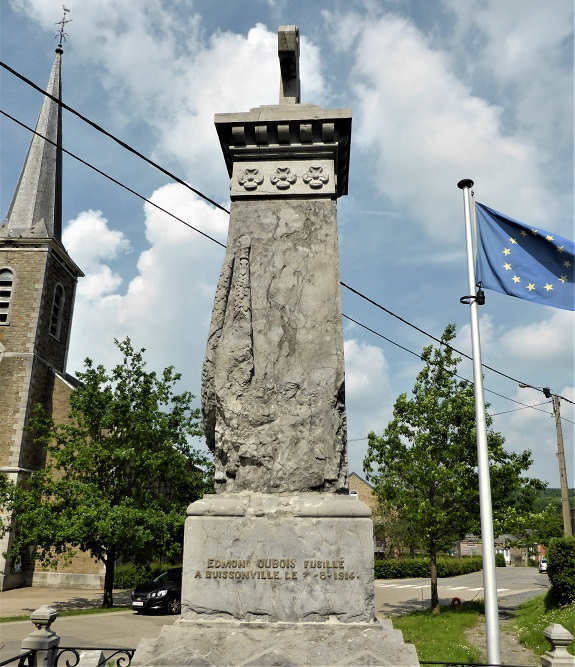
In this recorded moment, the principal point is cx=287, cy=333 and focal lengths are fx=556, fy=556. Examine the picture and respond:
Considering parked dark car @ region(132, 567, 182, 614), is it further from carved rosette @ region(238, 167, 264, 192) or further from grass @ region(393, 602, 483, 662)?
carved rosette @ region(238, 167, 264, 192)

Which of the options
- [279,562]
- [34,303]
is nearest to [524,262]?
[279,562]

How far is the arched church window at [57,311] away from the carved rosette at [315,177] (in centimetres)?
2745

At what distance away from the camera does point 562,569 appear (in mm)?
14711

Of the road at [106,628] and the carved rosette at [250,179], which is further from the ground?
the carved rosette at [250,179]

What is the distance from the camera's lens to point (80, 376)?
1962 centimetres

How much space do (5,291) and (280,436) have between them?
28.0 meters

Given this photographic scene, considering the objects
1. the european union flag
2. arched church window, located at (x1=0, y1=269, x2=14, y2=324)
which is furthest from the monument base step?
arched church window, located at (x1=0, y1=269, x2=14, y2=324)

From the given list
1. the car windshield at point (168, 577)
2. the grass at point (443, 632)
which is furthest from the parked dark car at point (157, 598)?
the grass at point (443, 632)

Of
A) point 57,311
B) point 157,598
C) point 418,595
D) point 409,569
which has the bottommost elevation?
point 409,569

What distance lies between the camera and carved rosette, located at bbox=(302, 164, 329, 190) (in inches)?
195

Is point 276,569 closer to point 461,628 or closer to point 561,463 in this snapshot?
point 461,628

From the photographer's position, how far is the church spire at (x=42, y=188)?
29.8 metres

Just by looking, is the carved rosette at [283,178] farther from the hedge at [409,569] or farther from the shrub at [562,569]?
the hedge at [409,569]

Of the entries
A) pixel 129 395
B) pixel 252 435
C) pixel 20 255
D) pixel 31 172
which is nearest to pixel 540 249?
pixel 252 435
